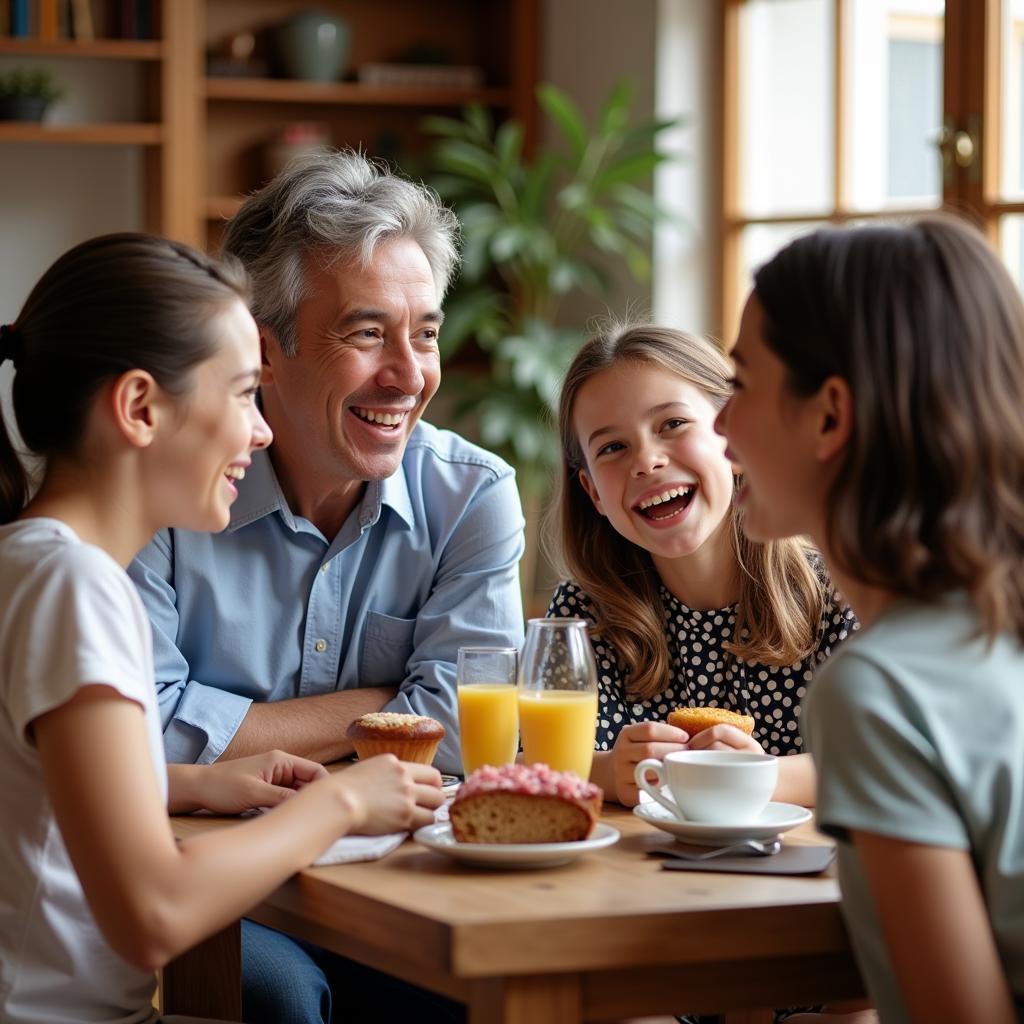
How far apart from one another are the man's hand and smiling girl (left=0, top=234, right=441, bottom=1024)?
0.23 m

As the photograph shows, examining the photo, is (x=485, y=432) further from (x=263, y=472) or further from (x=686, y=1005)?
(x=686, y=1005)

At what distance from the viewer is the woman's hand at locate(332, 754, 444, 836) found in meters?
1.52

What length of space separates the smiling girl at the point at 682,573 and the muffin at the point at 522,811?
0.60 meters

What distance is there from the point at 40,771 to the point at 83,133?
12.7ft

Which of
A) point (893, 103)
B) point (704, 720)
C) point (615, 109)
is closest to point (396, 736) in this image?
point (704, 720)

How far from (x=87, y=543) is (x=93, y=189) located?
403 cm

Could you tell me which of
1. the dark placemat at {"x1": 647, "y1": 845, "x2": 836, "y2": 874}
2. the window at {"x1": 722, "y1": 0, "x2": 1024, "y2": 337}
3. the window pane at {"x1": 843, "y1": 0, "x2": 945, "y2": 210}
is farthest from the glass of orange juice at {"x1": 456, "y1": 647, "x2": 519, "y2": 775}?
the window pane at {"x1": 843, "y1": 0, "x2": 945, "y2": 210}

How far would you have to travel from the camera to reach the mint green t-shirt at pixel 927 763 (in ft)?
4.12

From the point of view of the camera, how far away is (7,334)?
1.61 m

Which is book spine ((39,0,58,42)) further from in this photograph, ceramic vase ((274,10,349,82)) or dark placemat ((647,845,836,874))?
dark placemat ((647,845,836,874))

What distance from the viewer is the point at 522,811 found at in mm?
1482

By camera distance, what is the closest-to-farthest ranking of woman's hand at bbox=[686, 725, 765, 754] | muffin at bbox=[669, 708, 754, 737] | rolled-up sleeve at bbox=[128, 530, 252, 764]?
woman's hand at bbox=[686, 725, 765, 754]
muffin at bbox=[669, 708, 754, 737]
rolled-up sleeve at bbox=[128, 530, 252, 764]

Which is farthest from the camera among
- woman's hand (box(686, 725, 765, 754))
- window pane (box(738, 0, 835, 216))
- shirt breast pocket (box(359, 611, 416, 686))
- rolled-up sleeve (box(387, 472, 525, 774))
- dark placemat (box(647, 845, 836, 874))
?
window pane (box(738, 0, 835, 216))

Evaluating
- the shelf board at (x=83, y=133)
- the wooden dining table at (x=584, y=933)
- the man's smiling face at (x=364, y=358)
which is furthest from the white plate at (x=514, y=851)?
the shelf board at (x=83, y=133)
